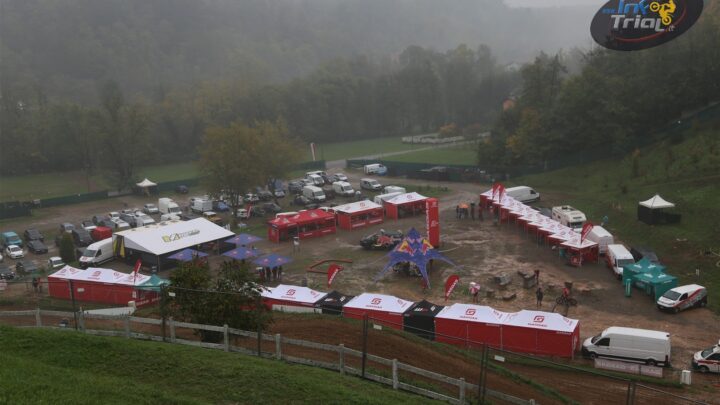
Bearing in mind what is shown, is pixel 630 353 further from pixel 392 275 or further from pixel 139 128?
pixel 139 128

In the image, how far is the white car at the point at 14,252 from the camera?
4169cm

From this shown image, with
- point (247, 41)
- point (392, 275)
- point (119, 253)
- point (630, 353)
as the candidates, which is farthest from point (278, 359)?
point (247, 41)

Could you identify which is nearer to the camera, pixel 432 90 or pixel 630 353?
pixel 630 353

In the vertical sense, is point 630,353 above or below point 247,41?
below

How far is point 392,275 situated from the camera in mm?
33000

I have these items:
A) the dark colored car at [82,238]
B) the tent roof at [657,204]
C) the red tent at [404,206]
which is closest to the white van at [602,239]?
the tent roof at [657,204]

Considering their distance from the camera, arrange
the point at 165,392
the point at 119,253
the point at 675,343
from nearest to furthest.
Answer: the point at 165,392 → the point at 675,343 → the point at 119,253

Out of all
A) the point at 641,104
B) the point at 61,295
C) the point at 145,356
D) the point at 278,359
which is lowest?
the point at 61,295

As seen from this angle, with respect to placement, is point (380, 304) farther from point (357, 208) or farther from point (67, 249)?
point (67, 249)

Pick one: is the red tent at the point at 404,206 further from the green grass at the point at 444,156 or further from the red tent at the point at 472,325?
the green grass at the point at 444,156

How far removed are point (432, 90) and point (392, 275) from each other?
81123mm

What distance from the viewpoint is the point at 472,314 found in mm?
23297

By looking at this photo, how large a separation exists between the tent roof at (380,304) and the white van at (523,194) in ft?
77.9

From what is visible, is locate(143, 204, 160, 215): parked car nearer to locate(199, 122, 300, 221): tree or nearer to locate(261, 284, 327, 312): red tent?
locate(199, 122, 300, 221): tree
